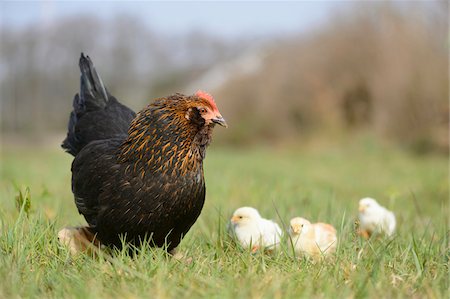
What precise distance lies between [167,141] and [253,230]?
77 centimetres

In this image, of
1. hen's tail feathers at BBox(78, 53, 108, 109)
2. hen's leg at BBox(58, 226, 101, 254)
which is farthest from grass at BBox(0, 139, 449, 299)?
hen's tail feathers at BBox(78, 53, 108, 109)

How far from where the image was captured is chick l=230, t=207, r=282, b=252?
3318mm

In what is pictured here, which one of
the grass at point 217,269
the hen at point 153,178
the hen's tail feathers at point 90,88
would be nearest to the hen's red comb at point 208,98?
the hen at point 153,178

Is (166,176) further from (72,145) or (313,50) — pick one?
(313,50)

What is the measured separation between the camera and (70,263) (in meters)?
2.82

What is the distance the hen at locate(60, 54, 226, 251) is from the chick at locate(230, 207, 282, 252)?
15.6 inches

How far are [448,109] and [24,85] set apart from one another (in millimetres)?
24517

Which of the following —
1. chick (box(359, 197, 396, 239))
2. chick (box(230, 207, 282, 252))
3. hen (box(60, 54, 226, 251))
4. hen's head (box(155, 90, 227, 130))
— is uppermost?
hen's head (box(155, 90, 227, 130))

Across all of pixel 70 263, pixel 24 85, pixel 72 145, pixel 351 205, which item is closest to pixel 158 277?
pixel 70 263

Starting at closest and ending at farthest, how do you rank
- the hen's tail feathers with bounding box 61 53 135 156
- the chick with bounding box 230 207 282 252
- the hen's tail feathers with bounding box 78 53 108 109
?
the chick with bounding box 230 207 282 252
the hen's tail feathers with bounding box 61 53 135 156
the hen's tail feathers with bounding box 78 53 108 109

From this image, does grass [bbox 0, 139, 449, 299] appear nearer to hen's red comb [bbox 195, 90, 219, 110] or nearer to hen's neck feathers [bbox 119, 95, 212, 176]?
hen's neck feathers [bbox 119, 95, 212, 176]

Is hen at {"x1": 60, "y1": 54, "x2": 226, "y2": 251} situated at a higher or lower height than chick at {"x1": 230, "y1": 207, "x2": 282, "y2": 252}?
higher

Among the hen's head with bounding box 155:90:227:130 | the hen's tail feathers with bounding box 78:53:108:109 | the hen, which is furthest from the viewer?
the hen's tail feathers with bounding box 78:53:108:109

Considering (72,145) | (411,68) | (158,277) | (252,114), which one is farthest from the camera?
(252,114)
